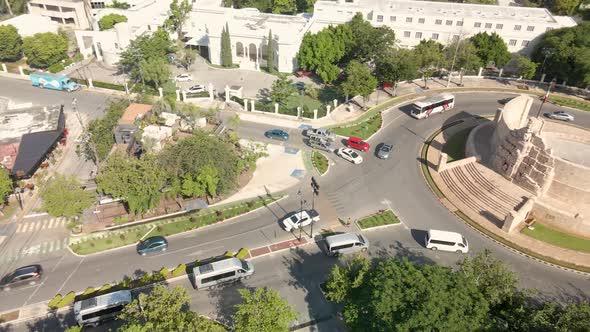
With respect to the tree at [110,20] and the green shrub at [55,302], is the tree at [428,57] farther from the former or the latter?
the green shrub at [55,302]

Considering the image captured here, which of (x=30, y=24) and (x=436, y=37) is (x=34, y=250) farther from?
(x=436, y=37)

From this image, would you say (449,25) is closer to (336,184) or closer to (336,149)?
(336,149)

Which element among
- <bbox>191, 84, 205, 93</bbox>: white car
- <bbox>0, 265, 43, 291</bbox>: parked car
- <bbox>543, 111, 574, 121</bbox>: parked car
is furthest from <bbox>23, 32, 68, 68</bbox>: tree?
<bbox>543, 111, 574, 121</bbox>: parked car

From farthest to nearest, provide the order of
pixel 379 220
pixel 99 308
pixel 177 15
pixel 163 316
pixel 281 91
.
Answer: pixel 177 15 < pixel 281 91 < pixel 379 220 < pixel 99 308 < pixel 163 316

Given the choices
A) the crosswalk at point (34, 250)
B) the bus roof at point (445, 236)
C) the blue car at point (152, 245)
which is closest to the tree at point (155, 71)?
the crosswalk at point (34, 250)

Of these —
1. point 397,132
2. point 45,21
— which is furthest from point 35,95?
point 397,132

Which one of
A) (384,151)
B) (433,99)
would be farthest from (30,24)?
(433,99)
